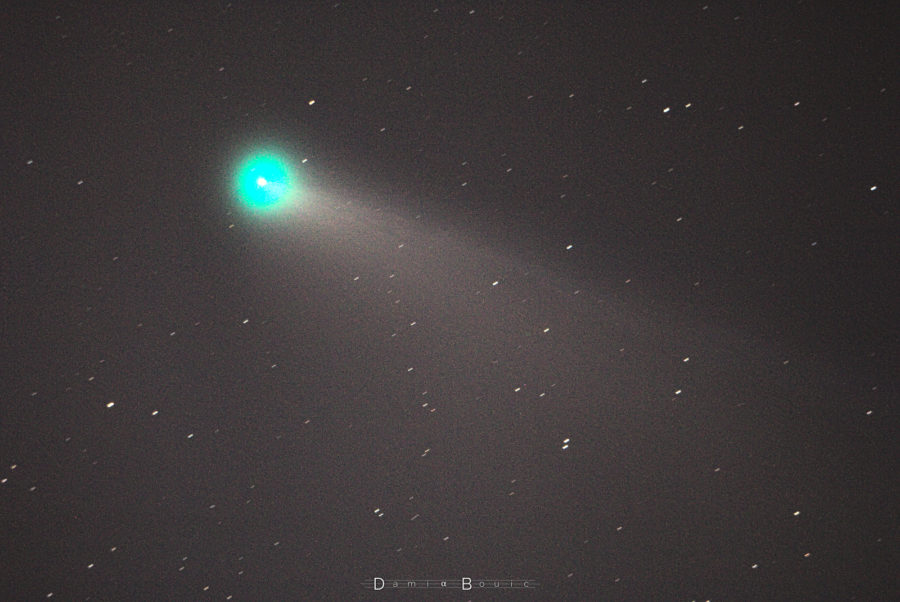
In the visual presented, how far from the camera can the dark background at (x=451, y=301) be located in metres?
1.12

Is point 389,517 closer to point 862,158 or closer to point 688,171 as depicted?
point 688,171

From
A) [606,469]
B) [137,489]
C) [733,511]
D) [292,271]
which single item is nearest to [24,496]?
[137,489]

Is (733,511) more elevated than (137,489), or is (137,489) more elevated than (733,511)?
(137,489)

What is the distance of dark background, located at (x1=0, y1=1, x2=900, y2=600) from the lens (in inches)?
44.1

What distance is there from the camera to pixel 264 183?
1161 millimetres

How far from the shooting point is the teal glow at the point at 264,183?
1159mm

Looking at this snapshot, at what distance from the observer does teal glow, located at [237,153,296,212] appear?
3.80ft

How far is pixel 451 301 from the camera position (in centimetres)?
115

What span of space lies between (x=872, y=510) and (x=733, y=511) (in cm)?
22

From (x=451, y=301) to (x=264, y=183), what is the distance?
371mm

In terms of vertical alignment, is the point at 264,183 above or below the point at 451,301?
above

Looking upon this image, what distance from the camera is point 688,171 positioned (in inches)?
44.7

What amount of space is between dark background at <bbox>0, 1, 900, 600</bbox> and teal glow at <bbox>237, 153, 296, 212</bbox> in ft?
0.10

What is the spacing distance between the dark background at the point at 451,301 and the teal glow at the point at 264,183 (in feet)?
A: 0.10
